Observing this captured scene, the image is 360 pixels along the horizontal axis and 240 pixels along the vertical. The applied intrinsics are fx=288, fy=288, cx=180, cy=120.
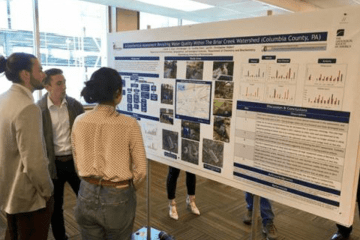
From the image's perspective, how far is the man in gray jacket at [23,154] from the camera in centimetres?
152

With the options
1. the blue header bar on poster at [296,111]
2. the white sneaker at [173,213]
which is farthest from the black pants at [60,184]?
the blue header bar on poster at [296,111]

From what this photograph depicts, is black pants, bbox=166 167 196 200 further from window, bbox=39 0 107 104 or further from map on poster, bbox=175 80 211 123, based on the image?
window, bbox=39 0 107 104

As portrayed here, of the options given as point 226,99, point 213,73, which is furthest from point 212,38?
point 226,99

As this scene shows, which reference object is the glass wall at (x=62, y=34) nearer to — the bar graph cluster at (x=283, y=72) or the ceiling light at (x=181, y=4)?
the ceiling light at (x=181, y=4)

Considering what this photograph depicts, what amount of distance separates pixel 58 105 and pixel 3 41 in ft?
8.60

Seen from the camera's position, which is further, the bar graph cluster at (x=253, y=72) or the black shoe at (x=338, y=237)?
the black shoe at (x=338, y=237)

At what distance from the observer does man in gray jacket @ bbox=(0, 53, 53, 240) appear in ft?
4.99

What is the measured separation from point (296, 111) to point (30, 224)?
5.26 feet

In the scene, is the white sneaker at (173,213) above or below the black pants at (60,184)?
below

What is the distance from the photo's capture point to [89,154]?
1457mm

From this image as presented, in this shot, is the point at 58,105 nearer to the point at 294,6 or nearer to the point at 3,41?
the point at 3,41

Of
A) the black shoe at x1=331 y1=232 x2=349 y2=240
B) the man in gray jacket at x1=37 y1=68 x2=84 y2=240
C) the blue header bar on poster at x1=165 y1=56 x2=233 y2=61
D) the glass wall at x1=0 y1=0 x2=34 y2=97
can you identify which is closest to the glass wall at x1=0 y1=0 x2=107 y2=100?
the glass wall at x1=0 y1=0 x2=34 y2=97

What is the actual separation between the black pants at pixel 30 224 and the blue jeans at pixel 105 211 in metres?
0.35

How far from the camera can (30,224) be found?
1.69m
